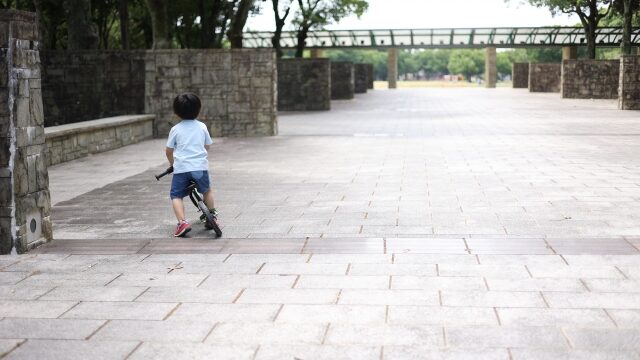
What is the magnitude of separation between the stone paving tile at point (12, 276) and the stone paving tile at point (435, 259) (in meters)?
2.63

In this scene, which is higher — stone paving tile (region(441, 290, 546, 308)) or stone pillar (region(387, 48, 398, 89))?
stone pillar (region(387, 48, 398, 89))

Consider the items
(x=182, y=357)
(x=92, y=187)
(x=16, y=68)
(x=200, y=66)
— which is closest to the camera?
(x=182, y=357)

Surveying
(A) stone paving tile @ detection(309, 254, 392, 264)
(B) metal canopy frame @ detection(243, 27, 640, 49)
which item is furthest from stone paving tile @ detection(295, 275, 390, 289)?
(B) metal canopy frame @ detection(243, 27, 640, 49)

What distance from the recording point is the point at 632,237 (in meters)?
6.43

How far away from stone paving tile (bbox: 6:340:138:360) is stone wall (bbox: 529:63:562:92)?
43.5 meters

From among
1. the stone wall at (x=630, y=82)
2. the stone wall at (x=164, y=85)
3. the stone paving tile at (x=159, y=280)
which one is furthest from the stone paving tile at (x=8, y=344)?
the stone wall at (x=630, y=82)

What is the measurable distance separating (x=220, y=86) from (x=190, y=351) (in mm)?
14236

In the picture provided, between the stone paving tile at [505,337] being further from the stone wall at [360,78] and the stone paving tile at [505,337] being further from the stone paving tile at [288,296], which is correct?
the stone wall at [360,78]

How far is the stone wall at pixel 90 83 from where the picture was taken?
17.9m

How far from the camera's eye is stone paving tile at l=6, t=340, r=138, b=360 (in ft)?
12.5

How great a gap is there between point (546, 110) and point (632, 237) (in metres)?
21.0

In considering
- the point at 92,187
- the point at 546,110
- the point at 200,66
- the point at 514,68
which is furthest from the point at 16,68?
the point at 514,68

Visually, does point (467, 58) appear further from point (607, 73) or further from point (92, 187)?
point (92, 187)

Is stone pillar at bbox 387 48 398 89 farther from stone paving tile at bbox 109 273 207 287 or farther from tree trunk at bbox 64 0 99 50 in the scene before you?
stone paving tile at bbox 109 273 207 287
